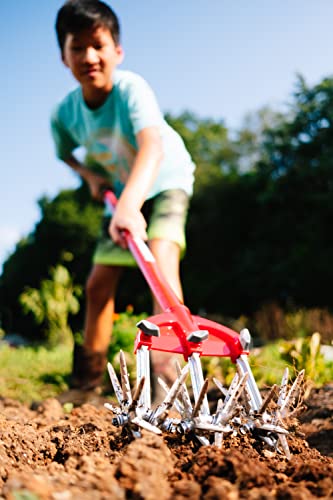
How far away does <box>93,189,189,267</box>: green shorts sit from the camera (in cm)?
343

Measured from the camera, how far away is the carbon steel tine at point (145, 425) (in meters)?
1.42

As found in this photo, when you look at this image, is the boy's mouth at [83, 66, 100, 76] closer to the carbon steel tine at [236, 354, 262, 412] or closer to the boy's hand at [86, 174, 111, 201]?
the boy's hand at [86, 174, 111, 201]

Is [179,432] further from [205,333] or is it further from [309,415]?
[309,415]

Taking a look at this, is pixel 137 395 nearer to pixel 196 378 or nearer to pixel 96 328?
pixel 196 378

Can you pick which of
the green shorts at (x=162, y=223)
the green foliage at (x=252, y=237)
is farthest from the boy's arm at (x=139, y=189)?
the green foliage at (x=252, y=237)

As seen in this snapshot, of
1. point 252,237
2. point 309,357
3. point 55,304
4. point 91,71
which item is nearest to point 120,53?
point 91,71

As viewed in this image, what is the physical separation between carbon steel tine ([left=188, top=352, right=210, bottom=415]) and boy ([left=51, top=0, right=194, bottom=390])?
118 centimetres

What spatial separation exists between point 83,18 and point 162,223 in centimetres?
127

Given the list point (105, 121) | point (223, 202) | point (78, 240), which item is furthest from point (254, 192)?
point (105, 121)

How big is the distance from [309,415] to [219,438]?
5.39 ft

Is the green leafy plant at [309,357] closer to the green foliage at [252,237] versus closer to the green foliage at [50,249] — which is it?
the green foliage at [252,237]

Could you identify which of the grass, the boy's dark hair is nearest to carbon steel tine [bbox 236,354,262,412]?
the grass

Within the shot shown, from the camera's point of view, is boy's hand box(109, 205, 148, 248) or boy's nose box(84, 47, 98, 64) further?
boy's nose box(84, 47, 98, 64)

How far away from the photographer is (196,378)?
1.59 m
